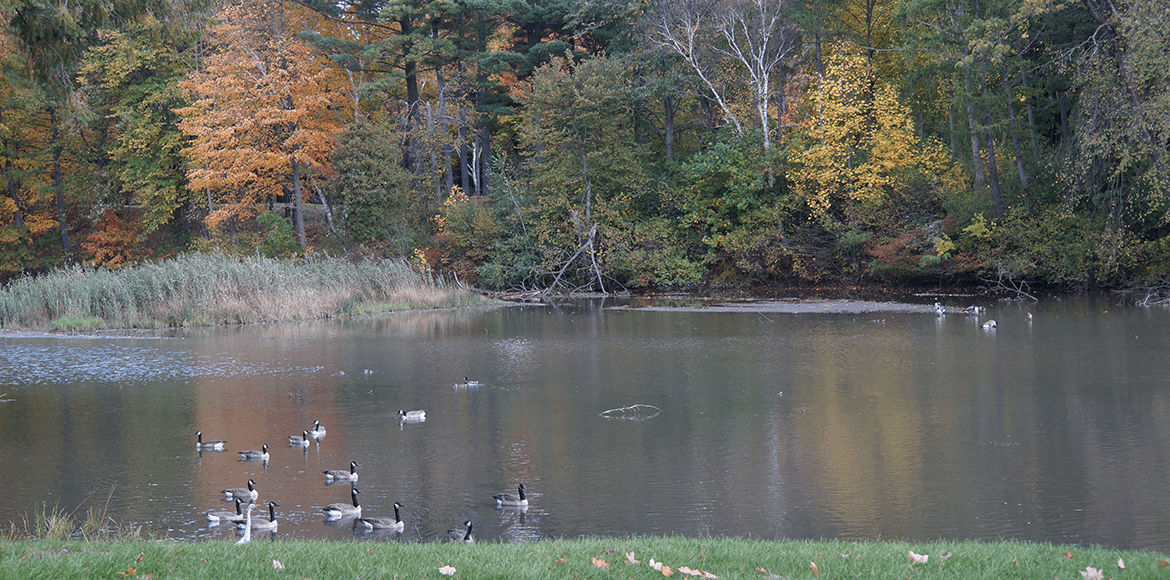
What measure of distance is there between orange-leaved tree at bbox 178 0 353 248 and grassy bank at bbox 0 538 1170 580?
3338cm

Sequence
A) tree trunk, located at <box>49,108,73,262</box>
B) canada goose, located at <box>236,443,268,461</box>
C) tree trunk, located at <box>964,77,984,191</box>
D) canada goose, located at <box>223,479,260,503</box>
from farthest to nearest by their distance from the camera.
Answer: tree trunk, located at <box>49,108,73,262</box>, tree trunk, located at <box>964,77,984,191</box>, canada goose, located at <box>236,443,268,461</box>, canada goose, located at <box>223,479,260,503</box>

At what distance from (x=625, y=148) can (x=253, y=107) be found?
49.5ft

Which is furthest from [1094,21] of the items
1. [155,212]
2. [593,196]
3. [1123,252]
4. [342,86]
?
[155,212]

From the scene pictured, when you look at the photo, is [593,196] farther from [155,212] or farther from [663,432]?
[663,432]

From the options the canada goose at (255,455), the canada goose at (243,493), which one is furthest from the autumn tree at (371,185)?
the canada goose at (243,493)

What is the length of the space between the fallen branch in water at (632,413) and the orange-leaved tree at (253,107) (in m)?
27.4

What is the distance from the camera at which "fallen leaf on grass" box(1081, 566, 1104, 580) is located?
6277mm

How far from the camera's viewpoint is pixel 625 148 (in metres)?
38.7

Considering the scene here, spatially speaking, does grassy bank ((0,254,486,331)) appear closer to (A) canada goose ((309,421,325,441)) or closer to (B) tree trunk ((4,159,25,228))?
(A) canada goose ((309,421,325,441))

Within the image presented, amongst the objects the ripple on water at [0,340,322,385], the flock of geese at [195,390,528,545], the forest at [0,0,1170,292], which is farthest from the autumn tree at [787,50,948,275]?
the flock of geese at [195,390,528,545]

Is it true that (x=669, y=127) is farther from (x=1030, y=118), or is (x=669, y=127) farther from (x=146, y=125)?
(x=146, y=125)

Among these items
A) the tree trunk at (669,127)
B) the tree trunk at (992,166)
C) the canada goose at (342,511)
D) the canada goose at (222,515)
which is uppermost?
the tree trunk at (669,127)

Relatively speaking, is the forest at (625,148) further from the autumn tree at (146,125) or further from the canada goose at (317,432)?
the canada goose at (317,432)

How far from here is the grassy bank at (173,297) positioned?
27.3m
